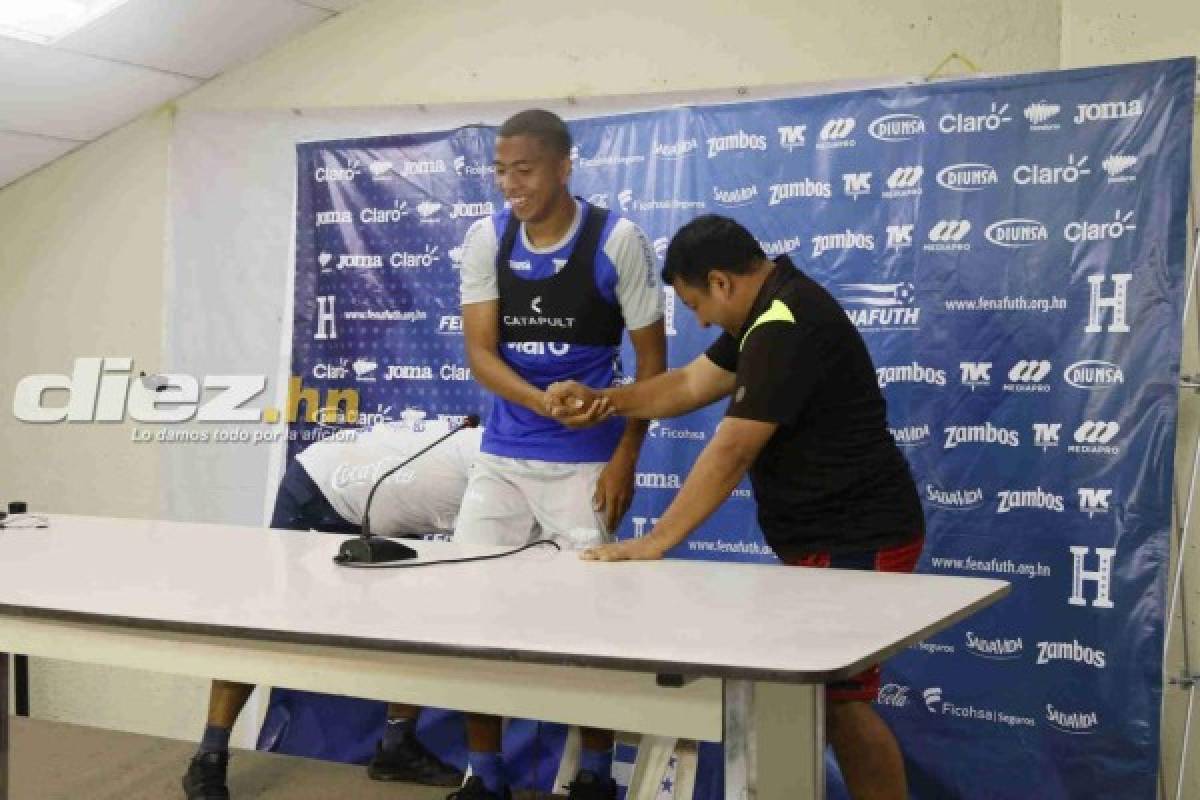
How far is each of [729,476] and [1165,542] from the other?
1257 millimetres

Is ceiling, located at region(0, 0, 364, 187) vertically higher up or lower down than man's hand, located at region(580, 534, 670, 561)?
higher up

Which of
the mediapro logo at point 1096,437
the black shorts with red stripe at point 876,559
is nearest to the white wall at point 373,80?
the mediapro logo at point 1096,437

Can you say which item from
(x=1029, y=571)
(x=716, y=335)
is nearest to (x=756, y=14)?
(x=716, y=335)

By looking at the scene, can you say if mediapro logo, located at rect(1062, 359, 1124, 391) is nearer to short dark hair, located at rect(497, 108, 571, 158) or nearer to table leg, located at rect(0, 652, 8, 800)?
short dark hair, located at rect(497, 108, 571, 158)

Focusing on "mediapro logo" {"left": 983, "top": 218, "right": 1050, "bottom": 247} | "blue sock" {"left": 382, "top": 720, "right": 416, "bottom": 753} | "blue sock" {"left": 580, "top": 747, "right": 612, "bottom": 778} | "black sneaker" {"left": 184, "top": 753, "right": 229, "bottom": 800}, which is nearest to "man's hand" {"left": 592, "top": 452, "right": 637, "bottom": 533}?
"blue sock" {"left": 580, "top": 747, "right": 612, "bottom": 778}

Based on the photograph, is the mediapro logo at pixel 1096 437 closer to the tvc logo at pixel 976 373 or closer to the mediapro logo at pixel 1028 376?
the mediapro logo at pixel 1028 376

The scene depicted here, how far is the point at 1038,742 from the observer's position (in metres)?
3.24

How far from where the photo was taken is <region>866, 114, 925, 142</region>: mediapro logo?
3389 mm

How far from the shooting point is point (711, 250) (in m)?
2.71

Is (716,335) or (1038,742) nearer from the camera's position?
(1038,742)

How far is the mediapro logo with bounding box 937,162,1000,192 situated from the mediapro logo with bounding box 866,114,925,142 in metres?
0.13

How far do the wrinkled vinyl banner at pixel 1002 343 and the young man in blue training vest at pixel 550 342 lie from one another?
20.0 inches

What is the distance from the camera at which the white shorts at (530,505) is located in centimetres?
314

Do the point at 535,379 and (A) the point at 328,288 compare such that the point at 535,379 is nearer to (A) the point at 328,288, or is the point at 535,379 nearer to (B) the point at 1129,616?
(A) the point at 328,288
